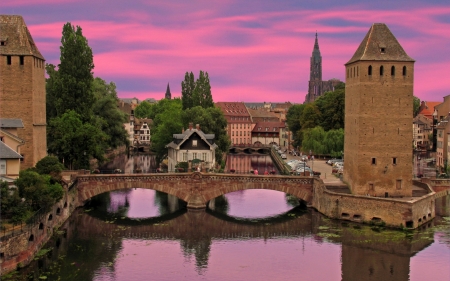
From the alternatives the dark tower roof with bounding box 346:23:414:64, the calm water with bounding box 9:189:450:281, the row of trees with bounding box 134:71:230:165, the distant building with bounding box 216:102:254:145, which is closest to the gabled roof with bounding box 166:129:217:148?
the row of trees with bounding box 134:71:230:165

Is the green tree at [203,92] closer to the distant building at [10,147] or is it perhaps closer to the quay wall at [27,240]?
the distant building at [10,147]

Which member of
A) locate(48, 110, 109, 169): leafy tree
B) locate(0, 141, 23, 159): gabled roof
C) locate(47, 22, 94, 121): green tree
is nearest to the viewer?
locate(0, 141, 23, 159): gabled roof

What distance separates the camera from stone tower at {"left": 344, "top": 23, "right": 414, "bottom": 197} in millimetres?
51469

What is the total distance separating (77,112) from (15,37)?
59.8ft

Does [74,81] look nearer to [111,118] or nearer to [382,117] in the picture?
[111,118]

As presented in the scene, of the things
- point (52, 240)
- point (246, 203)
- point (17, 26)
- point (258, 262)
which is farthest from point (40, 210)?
point (246, 203)

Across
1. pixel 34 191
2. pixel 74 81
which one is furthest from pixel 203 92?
pixel 34 191

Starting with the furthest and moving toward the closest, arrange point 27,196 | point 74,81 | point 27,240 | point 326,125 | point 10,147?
point 326,125
point 74,81
point 10,147
point 27,196
point 27,240

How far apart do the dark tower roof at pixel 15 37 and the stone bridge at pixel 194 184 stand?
40.5 feet

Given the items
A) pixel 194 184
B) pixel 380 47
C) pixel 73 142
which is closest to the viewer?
pixel 380 47

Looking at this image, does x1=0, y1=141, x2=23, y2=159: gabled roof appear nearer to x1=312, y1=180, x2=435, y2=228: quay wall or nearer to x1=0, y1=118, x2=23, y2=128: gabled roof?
x1=0, y1=118, x2=23, y2=128: gabled roof

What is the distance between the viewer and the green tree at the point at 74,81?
70250 millimetres

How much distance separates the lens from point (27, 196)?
40.3m

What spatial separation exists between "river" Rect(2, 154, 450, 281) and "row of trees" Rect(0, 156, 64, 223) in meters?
2.96
